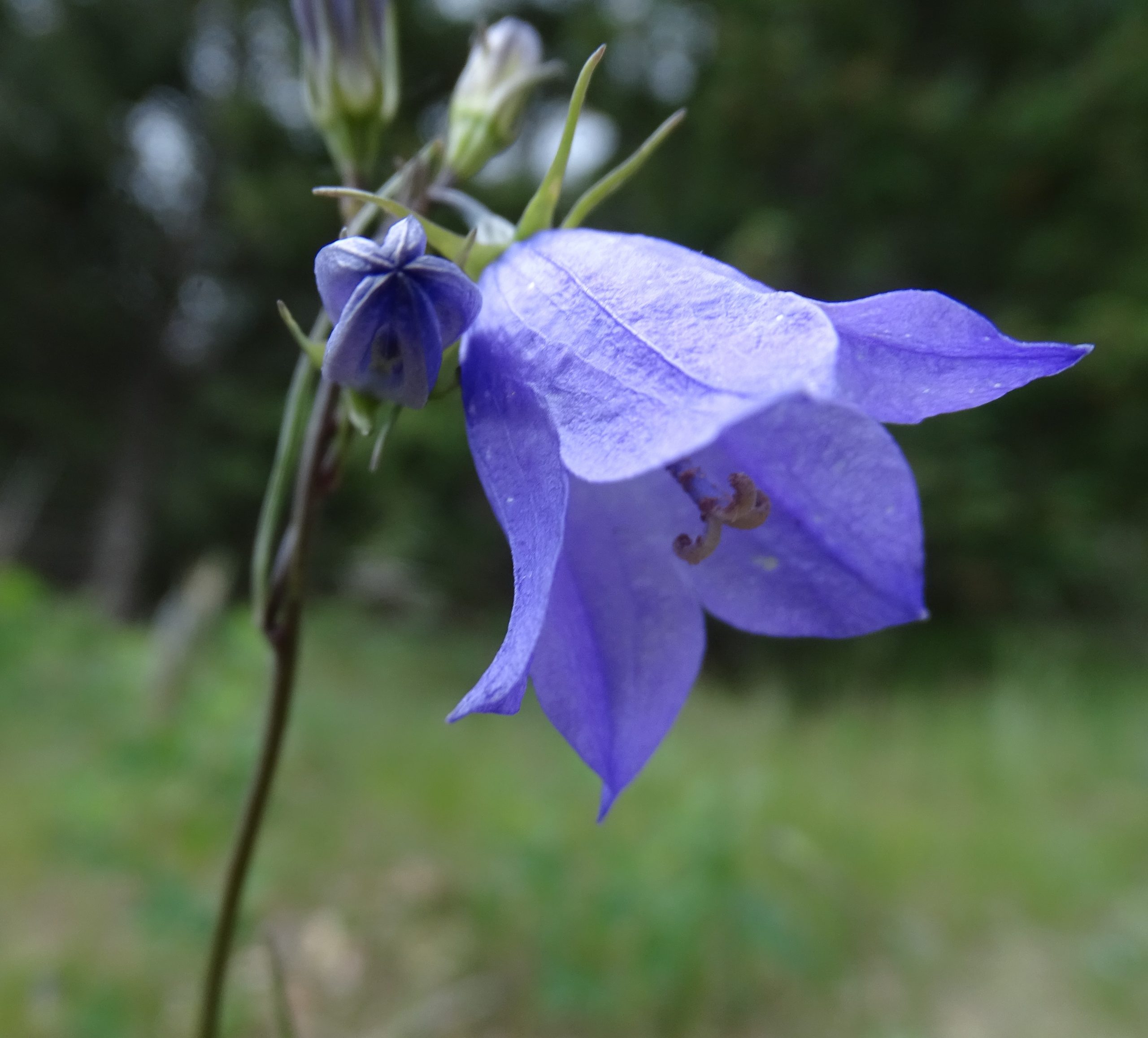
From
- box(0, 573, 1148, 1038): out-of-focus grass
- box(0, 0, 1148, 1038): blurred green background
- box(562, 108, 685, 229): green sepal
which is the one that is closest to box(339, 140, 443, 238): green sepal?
box(562, 108, 685, 229): green sepal

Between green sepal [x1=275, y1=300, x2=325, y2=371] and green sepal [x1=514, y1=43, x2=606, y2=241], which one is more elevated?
green sepal [x1=514, y1=43, x2=606, y2=241]

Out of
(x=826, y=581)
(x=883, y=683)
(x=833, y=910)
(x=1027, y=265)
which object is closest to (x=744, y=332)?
(x=826, y=581)

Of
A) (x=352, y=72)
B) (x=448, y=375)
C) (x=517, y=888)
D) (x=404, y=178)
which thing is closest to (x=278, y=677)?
(x=448, y=375)

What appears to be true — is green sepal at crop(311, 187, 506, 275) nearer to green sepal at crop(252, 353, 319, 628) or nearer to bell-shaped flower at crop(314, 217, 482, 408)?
bell-shaped flower at crop(314, 217, 482, 408)

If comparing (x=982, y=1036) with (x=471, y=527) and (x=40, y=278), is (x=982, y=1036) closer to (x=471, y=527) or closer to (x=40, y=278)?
(x=471, y=527)

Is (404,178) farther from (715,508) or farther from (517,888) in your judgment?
(517,888)

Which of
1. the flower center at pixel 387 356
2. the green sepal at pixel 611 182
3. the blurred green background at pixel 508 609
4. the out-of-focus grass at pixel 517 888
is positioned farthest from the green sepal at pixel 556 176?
the out-of-focus grass at pixel 517 888

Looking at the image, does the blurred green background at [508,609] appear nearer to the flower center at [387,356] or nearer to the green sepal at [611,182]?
the green sepal at [611,182]
